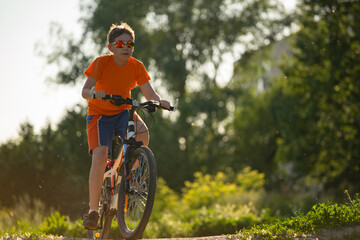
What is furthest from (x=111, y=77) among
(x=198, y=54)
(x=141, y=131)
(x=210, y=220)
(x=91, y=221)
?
(x=198, y=54)

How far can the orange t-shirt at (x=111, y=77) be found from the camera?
188 inches

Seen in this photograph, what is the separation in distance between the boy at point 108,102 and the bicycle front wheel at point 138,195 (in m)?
0.31

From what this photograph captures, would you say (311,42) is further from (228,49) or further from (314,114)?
(228,49)

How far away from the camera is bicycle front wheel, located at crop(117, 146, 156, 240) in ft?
13.7

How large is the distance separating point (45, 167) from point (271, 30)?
48.6 feet

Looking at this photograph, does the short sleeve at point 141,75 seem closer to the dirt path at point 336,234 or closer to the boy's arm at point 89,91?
the boy's arm at point 89,91

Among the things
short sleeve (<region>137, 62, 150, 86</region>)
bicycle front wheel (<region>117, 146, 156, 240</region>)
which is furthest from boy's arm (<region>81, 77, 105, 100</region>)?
bicycle front wheel (<region>117, 146, 156, 240</region>)

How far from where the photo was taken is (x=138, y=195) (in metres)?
4.41

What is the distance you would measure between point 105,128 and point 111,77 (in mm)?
526

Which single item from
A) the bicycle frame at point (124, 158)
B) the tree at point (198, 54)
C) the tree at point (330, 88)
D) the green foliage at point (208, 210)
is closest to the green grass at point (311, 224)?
the bicycle frame at point (124, 158)

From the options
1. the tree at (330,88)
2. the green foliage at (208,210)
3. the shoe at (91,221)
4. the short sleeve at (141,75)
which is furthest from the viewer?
the tree at (330,88)

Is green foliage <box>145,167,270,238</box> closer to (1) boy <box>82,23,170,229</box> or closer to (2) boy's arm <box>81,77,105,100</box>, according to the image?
(1) boy <box>82,23,170,229</box>

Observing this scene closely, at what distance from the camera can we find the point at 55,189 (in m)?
11.0

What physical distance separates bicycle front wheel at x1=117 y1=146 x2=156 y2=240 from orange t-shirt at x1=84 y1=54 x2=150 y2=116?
652 mm
